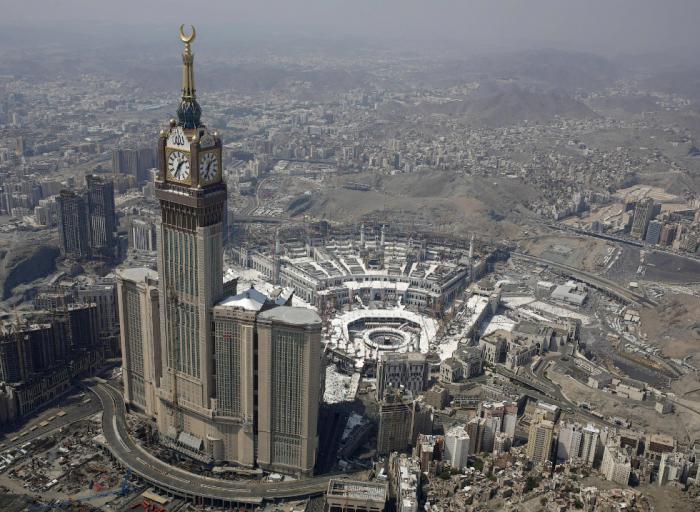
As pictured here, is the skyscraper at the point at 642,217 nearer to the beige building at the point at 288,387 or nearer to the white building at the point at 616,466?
the white building at the point at 616,466

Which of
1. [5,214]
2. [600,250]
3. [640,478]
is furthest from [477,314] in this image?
[5,214]

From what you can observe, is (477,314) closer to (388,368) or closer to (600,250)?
(388,368)

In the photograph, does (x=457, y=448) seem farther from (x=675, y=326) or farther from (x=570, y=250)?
(x=570, y=250)

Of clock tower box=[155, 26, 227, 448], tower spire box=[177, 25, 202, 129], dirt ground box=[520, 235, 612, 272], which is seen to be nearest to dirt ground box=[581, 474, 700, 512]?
clock tower box=[155, 26, 227, 448]

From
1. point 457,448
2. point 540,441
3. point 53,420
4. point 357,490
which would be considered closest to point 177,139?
point 357,490

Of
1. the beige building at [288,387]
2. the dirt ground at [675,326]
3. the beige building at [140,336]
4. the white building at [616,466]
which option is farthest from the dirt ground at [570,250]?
the beige building at [140,336]

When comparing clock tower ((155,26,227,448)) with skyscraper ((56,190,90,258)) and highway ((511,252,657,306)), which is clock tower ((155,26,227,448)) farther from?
highway ((511,252,657,306))
